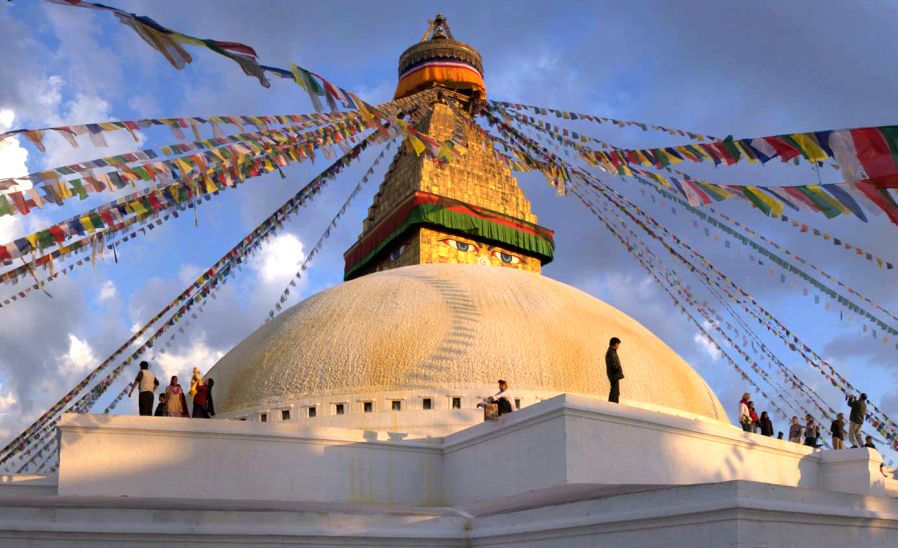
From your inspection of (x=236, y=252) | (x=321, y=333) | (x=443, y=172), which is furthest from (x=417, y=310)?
(x=443, y=172)

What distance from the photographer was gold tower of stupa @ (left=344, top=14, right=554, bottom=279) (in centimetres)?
1490

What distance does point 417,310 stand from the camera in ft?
35.2

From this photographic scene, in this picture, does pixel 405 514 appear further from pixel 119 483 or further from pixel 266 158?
pixel 266 158

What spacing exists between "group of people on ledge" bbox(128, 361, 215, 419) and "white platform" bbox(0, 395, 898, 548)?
788 millimetres

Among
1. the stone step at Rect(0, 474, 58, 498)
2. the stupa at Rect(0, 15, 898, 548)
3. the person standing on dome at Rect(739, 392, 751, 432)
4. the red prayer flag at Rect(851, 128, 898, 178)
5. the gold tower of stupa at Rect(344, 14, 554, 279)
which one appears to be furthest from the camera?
the gold tower of stupa at Rect(344, 14, 554, 279)

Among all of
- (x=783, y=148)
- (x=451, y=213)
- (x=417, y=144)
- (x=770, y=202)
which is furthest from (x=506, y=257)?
(x=783, y=148)

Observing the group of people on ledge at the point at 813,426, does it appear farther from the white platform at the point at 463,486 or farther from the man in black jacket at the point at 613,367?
the man in black jacket at the point at 613,367

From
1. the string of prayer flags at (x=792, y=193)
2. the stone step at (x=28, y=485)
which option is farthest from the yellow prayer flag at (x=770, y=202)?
the stone step at (x=28, y=485)

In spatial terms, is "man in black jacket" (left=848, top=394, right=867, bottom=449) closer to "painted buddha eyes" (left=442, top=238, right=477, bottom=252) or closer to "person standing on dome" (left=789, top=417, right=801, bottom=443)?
"person standing on dome" (left=789, top=417, right=801, bottom=443)

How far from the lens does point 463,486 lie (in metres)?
8.84

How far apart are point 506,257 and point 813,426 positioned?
6097mm

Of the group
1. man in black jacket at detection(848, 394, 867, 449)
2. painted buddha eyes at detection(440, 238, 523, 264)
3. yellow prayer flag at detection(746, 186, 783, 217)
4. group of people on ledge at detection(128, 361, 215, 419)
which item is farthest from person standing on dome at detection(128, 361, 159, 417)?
man in black jacket at detection(848, 394, 867, 449)

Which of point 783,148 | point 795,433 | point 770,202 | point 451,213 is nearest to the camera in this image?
point 783,148

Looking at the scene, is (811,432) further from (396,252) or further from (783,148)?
(396,252)
